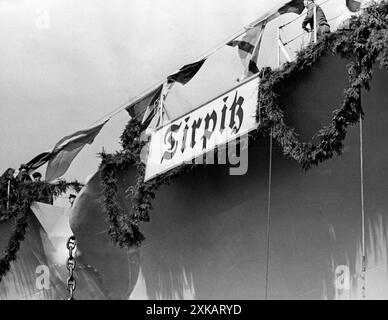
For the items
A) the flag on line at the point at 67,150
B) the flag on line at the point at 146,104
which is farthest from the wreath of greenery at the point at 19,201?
the flag on line at the point at 146,104

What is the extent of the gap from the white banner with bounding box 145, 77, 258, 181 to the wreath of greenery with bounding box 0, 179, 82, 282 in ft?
9.94

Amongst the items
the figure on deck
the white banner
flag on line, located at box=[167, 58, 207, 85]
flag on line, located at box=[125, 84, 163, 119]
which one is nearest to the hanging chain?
the white banner

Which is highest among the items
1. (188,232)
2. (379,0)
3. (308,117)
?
(379,0)

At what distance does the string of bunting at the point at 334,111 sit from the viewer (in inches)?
421

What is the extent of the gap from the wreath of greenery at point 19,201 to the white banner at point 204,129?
3031 millimetres

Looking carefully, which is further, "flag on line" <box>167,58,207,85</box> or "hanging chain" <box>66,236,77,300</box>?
"flag on line" <box>167,58,207,85</box>

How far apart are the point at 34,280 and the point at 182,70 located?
230 inches

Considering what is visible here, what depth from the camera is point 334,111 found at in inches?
437

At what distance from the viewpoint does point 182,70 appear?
13.6m

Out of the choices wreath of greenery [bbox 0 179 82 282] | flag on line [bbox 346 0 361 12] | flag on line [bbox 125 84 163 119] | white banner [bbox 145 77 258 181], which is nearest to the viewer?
white banner [bbox 145 77 258 181]

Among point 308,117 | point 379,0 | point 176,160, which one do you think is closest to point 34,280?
point 176,160

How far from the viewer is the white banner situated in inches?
467

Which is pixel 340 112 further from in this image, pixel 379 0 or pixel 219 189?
pixel 219 189

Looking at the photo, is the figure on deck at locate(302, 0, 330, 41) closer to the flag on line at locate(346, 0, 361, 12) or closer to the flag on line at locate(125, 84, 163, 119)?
the flag on line at locate(346, 0, 361, 12)
